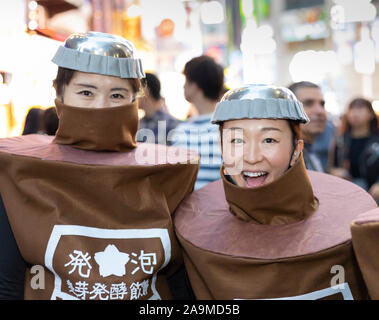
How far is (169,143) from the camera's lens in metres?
3.31

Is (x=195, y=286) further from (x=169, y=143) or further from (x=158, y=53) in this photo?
(x=158, y=53)

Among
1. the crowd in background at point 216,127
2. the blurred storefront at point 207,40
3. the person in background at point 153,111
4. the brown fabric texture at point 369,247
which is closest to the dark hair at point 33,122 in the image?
the crowd in background at point 216,127

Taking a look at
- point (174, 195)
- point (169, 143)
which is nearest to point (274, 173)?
point (174, 195)

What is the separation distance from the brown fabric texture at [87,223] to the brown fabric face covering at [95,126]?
10 cm

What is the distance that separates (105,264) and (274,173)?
73 cm

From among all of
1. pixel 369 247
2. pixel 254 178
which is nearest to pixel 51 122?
pixel 254 178

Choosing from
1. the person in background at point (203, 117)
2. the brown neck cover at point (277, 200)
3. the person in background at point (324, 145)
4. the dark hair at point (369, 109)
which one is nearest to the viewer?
the brown neck cover at point (277, 200)

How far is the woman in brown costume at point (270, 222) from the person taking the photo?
4.83 feet

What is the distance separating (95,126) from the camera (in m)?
1.71

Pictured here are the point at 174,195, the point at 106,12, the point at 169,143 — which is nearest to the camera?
the point at 174,195

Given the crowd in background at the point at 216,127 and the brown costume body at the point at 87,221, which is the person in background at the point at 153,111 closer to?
the crowd in background at the point at 216,127

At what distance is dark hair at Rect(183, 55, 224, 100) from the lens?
10.2 feet

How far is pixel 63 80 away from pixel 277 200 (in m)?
1.01

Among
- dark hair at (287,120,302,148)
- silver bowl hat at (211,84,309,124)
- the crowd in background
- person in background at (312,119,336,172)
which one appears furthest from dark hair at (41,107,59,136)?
person in background at (312,119,336,172)
